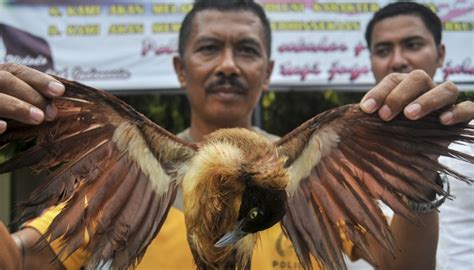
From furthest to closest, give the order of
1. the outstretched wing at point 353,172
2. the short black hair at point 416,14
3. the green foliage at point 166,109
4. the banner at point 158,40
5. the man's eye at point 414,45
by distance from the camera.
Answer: the green foliage at point 166,109 → the banner at point 158,40 → the short black hair at point 416,14 → the man's eye at point 414,45 → the outstretched wing at point 353,172

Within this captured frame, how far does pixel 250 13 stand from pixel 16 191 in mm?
5861

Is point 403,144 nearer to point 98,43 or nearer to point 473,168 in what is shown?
point 473,168

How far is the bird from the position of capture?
6.18 ft

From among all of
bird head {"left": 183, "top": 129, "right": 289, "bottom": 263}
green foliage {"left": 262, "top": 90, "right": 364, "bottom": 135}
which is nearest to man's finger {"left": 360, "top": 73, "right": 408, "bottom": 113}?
bird head {"left": 183, "top": 129, "right": 289, "bottom": 263}

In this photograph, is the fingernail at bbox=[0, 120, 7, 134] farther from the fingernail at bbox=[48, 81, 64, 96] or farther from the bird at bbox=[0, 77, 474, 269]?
the fingernail at bbox=[48, 81, 64, 96]

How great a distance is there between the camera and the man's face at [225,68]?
308 centimetres

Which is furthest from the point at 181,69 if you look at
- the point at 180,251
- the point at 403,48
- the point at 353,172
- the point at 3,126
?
the point at 3,126

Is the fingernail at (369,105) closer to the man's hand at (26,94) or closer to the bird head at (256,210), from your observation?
the bird head at (256,210)

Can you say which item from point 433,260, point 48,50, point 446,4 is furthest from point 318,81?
point 433,260

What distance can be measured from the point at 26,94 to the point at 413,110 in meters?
1.28

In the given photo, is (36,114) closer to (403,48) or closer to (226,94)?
(226,94)

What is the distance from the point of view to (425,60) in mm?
3613

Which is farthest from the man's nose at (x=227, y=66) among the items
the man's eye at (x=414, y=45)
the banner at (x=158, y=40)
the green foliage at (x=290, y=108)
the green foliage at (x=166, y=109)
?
the green foliage at (x=166, y=109)

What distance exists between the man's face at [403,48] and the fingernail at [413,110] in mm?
1716
